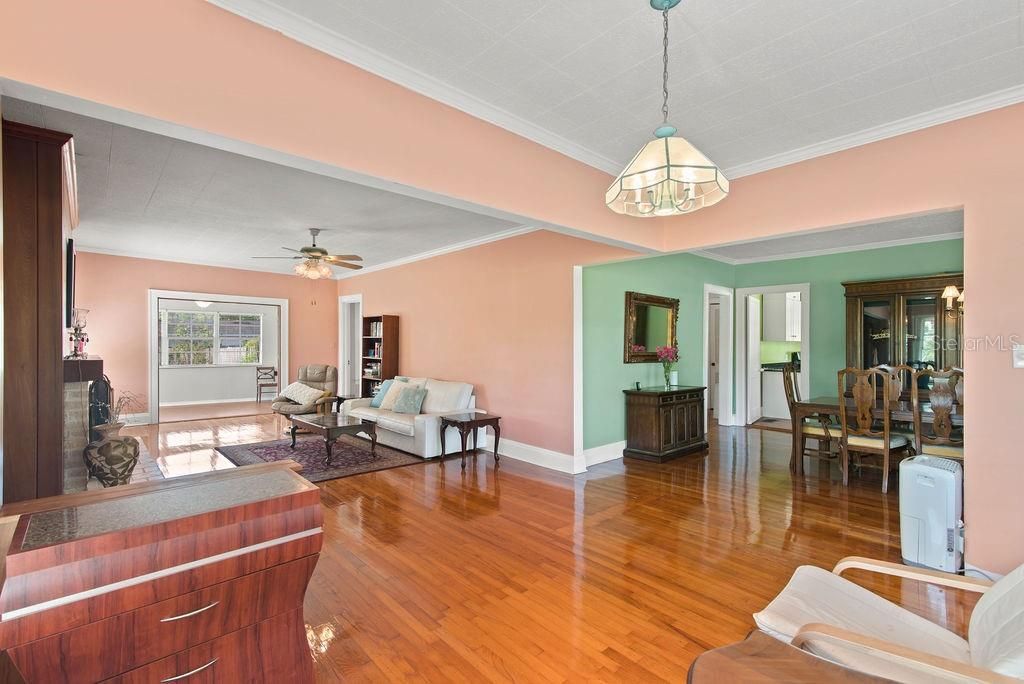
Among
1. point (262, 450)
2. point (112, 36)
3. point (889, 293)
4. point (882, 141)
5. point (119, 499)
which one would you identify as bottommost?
point (262, 450)

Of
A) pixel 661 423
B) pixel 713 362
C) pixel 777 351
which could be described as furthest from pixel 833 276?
pixel 661 423

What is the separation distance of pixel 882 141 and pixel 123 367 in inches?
379

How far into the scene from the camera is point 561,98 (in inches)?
105

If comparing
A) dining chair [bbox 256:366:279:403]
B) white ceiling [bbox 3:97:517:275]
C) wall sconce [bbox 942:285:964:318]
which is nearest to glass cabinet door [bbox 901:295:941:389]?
wall sconce [bbox 942:285:964:318]

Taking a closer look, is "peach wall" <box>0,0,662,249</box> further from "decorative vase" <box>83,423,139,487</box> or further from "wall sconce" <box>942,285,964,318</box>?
"wall sconce" <box>942,285,964,318</box>

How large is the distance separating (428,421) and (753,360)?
5.31 m

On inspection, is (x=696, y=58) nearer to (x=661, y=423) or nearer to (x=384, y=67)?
(x=384, y=67)

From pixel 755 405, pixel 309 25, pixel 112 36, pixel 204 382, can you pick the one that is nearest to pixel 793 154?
pixel 309 25

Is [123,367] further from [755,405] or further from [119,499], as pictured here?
[755,405]

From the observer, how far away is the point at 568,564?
112 inches

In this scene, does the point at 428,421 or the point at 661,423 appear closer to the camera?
the point at 661,423

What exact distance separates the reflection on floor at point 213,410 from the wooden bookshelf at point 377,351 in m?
2.21

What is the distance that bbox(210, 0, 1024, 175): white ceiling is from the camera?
1962mm

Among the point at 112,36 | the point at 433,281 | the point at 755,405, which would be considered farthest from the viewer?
the point at 755,405
